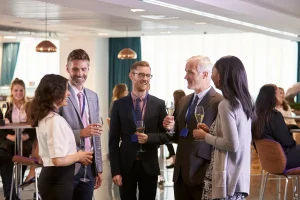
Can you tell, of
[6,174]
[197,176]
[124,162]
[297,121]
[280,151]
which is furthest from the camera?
[297,121]

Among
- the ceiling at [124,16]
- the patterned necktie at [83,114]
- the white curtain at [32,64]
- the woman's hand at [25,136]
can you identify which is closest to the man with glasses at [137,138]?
the patterned necktie at [83,114]

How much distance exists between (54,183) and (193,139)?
0.97 meters

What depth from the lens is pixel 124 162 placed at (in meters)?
4.91

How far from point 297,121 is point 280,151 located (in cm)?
449

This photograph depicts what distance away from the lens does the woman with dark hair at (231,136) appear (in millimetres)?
4145

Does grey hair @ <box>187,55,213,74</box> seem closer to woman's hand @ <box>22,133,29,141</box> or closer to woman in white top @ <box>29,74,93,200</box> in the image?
woman in white top @ <box>29,74,93,200</box>

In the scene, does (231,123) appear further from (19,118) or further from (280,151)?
(19,118)

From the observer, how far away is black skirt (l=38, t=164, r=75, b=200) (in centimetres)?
423

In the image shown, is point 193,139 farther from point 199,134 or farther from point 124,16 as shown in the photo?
point 124,16

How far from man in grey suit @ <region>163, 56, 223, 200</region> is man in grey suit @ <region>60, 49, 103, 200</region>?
522mm


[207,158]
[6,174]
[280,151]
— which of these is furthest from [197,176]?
[6,174]

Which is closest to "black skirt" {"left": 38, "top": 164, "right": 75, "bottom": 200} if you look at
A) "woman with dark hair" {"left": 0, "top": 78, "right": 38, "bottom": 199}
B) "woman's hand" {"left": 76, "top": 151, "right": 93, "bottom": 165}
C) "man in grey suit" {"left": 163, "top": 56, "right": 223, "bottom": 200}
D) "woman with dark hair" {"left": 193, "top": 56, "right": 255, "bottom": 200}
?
"woman's hand" {"left": 76, "top": 151, "right": 93, "bottom": 165}

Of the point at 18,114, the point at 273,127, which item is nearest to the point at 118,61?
the point at 18,114

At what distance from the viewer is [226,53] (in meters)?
18.1
